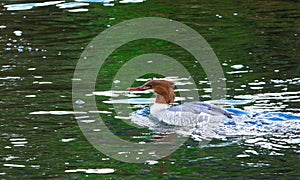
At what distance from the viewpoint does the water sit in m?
9.07

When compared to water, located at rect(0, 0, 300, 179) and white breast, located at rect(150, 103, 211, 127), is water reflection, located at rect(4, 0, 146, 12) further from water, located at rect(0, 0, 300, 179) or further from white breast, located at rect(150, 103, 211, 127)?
white breast, located at rect(150, 103, 211, 127)

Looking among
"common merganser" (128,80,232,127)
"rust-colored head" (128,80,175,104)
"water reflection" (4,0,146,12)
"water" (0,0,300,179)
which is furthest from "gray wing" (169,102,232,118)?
"water reflection" (4,0,146,12)

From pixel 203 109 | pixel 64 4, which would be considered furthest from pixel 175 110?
pixel 64 4

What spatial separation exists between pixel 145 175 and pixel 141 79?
478 centimetres

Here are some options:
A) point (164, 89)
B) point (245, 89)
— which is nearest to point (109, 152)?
point (164, 89)

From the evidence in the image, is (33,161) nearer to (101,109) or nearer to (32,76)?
(101,109)

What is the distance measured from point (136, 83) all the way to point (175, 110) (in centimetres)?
198

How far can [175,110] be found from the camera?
11.3 metres

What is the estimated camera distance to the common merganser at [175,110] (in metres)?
11.0

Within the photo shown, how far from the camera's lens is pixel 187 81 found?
13172 mm

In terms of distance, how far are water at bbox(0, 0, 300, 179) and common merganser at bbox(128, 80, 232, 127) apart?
0.33 m

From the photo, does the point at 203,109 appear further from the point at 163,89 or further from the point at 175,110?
the point at 163,89

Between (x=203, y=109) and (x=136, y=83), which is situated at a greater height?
(x=136, y=83)

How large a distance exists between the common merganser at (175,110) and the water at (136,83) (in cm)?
33
